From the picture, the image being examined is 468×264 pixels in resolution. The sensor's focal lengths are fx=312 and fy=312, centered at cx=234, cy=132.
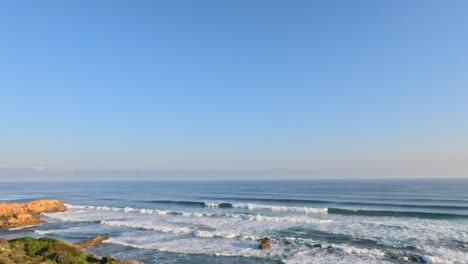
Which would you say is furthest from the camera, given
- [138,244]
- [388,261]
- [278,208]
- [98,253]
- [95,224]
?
[278,208]

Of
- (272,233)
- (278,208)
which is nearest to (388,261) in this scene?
(272,233)

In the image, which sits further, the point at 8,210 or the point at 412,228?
the point at 8,210

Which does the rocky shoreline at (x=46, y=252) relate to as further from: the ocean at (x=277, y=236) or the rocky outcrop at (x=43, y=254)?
the ocean at (x=277, y=236)

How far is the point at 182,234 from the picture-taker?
27438mm

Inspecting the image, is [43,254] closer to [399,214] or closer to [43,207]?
[43,207]

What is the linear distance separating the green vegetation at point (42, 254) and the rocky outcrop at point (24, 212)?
62.3ft

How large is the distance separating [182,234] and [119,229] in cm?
722

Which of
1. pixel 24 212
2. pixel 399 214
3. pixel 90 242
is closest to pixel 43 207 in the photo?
pixel 24 212

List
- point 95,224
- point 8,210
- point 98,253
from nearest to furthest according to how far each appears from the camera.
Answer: point 98,253 → point 95,224 → point 8,210

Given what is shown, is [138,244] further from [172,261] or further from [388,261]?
[388,261]

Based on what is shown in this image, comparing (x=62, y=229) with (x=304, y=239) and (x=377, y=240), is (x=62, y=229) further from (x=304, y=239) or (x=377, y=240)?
(x=377, y=240)

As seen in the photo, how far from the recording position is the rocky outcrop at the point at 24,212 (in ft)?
108

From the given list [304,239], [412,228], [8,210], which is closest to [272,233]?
[304,239]

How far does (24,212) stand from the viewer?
136 ft
